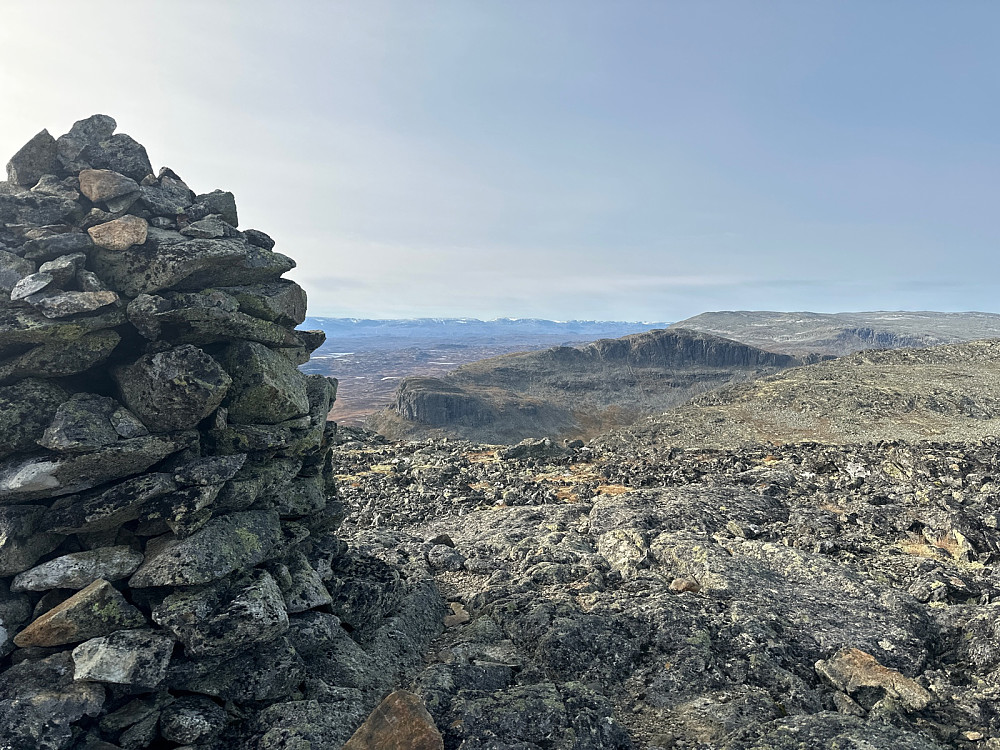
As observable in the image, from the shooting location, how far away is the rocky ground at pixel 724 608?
35.8ft

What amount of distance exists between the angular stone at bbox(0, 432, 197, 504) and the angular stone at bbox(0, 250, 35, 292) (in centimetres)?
400

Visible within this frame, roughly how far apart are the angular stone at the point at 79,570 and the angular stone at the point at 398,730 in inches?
249

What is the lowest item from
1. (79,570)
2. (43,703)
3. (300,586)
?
(43,703)

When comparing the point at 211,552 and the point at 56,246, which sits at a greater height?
the point at 56,246

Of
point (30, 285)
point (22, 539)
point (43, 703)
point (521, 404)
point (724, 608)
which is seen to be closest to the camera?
point (43, 703)

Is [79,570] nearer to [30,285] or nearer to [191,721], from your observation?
[191,721]

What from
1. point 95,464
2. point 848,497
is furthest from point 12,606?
point 848,497

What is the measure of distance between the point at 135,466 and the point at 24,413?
2.50 metres

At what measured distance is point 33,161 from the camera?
550 inches

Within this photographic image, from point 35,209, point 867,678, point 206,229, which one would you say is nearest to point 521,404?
point 206,229

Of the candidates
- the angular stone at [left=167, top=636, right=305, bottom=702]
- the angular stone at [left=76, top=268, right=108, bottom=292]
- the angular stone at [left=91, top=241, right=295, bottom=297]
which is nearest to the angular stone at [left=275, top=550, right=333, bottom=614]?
the angular stone at [left=167, top=636, right=305, bottom=702]

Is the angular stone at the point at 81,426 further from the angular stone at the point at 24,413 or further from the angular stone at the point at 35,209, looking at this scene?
the angular stone at the point at 35,209

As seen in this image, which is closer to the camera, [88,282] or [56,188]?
[88,282]

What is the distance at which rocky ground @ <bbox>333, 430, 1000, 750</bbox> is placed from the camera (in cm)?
1091
